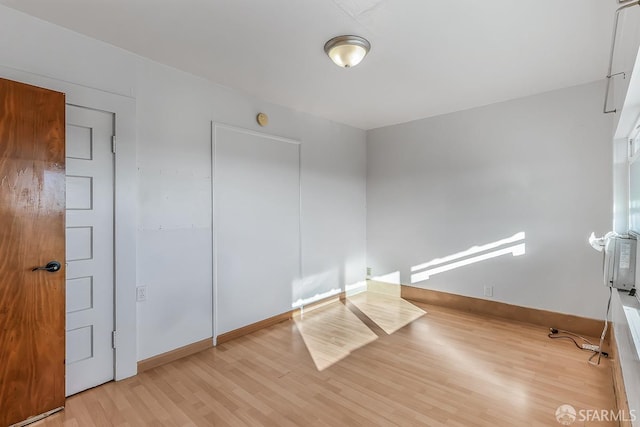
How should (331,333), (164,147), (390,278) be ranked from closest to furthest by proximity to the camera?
(164,147), (331,333), (390,278)

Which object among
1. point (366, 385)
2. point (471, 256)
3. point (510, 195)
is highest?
point (510, 195)

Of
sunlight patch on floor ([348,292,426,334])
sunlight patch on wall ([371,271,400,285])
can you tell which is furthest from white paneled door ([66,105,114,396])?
sunlight patch on wall ([371,271,400,285])

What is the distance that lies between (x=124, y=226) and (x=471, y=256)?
12.3ft

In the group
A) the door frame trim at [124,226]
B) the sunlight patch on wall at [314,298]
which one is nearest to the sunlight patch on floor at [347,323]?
the sunlight patch on wall at [314,298]

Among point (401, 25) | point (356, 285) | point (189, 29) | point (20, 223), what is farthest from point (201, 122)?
point (356, 285)

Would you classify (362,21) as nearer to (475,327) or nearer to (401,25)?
(401,25)

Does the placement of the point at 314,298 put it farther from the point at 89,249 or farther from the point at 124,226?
the point at 89,249

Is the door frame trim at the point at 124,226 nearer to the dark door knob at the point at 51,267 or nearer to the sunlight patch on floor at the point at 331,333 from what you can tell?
the dark door knob at the point at 51,267

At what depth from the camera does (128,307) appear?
7.89 ft

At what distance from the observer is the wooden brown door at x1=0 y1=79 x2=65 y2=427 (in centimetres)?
181

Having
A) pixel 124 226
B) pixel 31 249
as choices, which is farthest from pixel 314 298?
pixel 31 249

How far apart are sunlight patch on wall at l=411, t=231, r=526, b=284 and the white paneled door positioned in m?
3.58

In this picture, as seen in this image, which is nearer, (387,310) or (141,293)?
(141,293)

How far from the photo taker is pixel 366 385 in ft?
7.46
